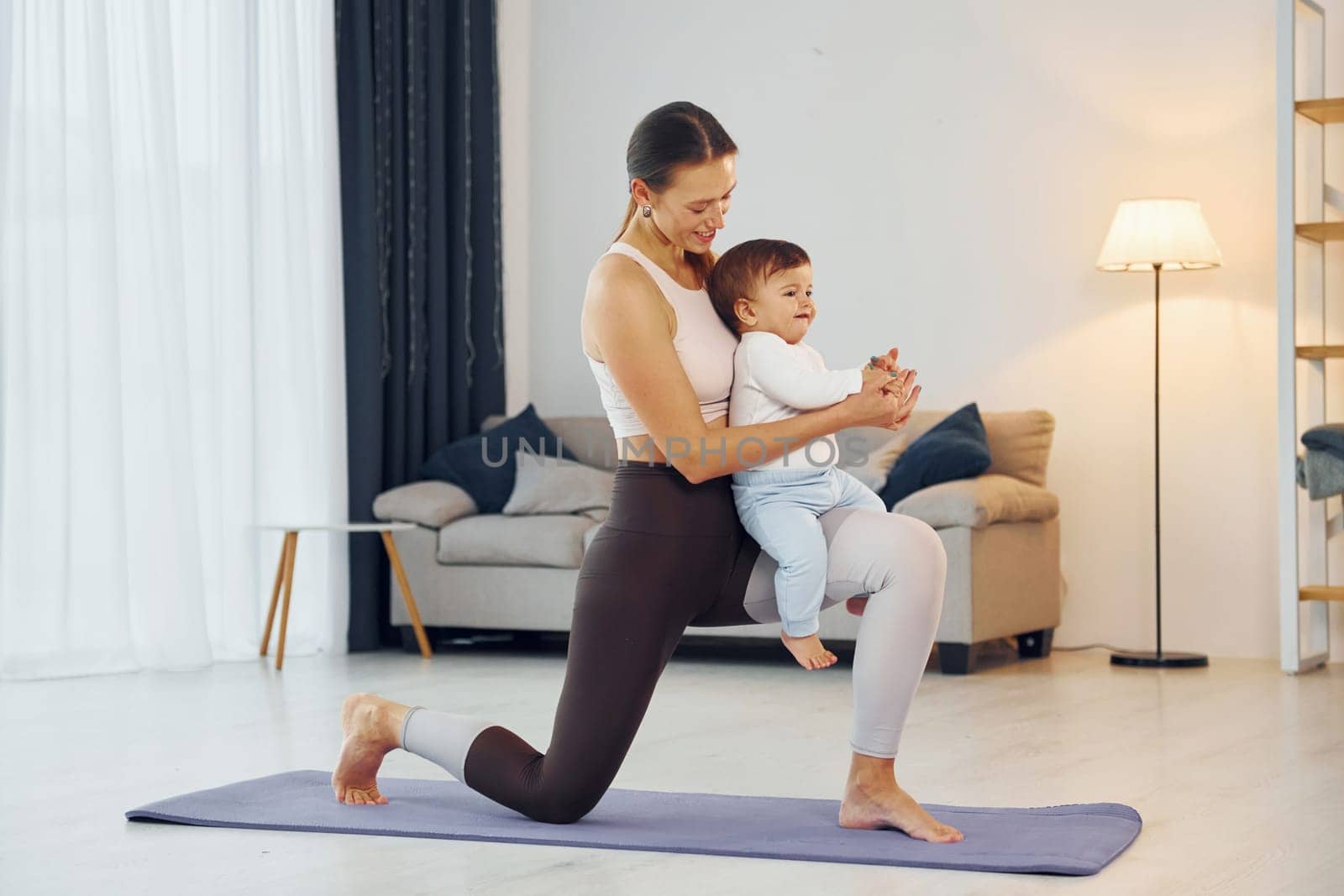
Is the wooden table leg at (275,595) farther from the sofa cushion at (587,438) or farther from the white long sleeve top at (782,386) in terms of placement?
the white long sleeve top at (782,386)

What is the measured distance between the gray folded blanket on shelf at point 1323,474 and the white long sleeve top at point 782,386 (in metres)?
2.44

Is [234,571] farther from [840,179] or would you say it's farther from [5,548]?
[840,179]

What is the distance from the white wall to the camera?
197 inches

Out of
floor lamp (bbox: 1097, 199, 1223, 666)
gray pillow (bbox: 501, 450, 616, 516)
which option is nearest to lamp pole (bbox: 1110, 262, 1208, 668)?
floor lamp (bbox: 1097, 199, 1223, 666)

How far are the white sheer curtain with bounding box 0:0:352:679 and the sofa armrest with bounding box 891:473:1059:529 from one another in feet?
6.46

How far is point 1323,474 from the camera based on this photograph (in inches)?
171

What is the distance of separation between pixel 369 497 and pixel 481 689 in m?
1.30

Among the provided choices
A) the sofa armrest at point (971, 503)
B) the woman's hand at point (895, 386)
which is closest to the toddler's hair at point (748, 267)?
the woman's hand at point (895, 386)

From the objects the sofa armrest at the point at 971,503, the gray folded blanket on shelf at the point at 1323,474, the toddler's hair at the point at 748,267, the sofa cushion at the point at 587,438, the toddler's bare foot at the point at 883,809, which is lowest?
the toddler's bare foot at the point at 883,809

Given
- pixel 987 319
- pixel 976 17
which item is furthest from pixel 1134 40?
pixel 987 319

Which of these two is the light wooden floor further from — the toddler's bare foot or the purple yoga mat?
the toddler's bare foot

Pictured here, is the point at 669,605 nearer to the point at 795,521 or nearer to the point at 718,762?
the point at 795,521

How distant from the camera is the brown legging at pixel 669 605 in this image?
90.4 inches

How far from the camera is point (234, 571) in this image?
500cm
